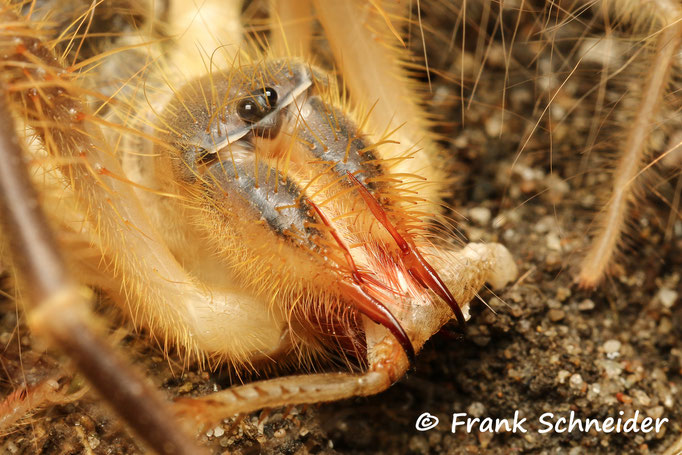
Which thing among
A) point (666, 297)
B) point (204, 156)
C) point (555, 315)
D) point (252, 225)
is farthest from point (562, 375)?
point (204, 156)

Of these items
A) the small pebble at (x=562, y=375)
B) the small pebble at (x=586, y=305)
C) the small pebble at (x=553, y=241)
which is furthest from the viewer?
the small pebble at (x=553, y=241)

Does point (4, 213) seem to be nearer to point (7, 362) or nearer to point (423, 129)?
point (7, 362)

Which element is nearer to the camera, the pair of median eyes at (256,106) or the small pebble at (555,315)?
the pair of median eyes at (256,106)

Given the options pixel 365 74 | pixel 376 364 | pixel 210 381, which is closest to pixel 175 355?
pixel 210 381

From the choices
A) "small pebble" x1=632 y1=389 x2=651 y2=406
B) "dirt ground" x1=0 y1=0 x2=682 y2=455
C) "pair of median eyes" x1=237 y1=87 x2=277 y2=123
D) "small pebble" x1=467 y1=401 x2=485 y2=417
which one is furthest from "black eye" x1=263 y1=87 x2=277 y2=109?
"small pebble" x1=632 y1=389 x2=651 y2=406

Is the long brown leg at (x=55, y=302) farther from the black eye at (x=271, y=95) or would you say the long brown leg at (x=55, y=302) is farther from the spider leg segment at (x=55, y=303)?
the black eye at (x=271, y=95)

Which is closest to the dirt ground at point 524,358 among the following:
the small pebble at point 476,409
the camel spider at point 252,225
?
the small pebble at point 476,409

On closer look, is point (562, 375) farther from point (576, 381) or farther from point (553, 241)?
point (553, 241)
